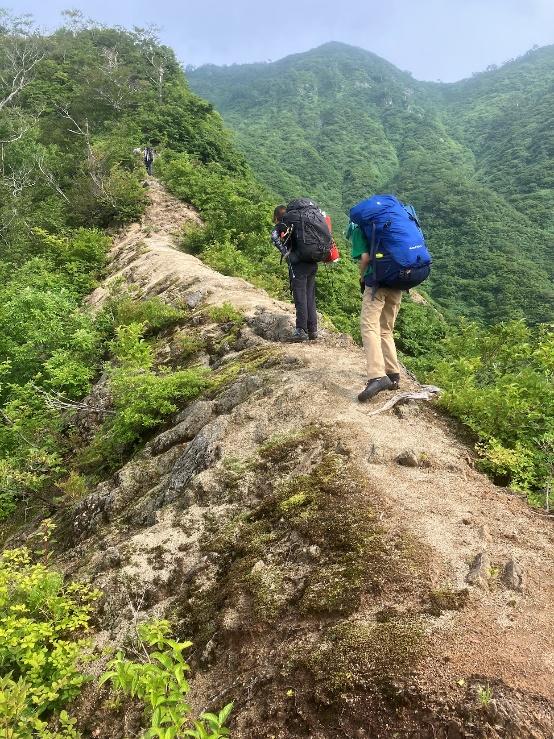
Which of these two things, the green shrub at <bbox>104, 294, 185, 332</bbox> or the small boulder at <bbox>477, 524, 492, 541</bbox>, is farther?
the green shrub at <bbox>104, 294, 185, 332</bbox>

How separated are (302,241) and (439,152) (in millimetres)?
80696

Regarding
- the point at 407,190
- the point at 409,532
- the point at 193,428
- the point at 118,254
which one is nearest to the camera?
the point at 409,532

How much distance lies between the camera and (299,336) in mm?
7109

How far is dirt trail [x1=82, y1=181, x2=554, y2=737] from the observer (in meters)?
2.29

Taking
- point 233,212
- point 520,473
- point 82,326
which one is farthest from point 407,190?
point 520,473

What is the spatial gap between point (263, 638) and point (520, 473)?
249 centimetres

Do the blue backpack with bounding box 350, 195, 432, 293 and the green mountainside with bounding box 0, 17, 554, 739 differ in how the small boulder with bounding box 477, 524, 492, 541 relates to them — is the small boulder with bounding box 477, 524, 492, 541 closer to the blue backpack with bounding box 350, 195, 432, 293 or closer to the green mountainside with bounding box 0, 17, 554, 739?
the green mountainside with bounding box 0, 17, 554, 739

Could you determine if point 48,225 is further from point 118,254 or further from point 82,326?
point 82,326

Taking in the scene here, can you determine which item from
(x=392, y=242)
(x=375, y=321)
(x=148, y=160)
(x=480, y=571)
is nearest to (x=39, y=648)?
(x=480, y=571)

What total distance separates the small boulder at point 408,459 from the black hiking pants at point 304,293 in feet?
11.0

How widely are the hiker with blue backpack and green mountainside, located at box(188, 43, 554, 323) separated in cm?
3200

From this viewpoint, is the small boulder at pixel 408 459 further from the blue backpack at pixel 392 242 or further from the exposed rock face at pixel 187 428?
the exposed rock face at pixel 187 428

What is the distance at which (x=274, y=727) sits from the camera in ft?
7.67

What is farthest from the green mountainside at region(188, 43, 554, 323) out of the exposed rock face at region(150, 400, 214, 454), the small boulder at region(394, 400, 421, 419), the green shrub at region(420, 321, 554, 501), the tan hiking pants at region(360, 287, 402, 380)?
the exposed rock face at region(150, 400, 214, 454)
